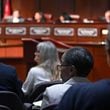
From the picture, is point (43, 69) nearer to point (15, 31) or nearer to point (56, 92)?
point (56, 92)

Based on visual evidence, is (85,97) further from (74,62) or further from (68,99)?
(74,62)

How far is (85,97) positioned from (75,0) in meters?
13.9

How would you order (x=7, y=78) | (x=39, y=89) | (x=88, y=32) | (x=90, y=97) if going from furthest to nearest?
(x=88, y=32) < (x=39, y=89) < (x=7, y=78) < (x=90, y=97)

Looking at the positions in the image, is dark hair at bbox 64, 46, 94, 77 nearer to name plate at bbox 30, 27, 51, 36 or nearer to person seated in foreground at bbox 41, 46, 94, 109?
person seated in foreground at bbox 41, 46, 94, 109

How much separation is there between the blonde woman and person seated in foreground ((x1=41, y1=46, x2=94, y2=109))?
5.58 feet

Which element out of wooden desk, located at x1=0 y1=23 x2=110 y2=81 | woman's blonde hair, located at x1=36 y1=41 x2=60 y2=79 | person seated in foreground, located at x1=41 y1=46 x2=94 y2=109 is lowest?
wooden desk, located at x1=0 y1=23 x2=110 y2=81

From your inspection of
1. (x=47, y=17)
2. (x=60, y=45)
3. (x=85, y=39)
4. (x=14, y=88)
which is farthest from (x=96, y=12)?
(x=14, y=88)

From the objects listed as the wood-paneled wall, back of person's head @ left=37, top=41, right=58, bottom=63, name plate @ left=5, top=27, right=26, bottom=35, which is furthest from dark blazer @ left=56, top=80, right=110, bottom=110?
the wood-paneled wall

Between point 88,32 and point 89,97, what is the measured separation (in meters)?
8.89

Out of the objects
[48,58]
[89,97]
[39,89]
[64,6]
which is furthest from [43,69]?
[64,6]

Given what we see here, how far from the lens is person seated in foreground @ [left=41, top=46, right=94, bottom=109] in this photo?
2943 millimetres

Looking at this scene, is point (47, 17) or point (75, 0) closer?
point (47, 17)

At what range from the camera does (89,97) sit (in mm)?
1872

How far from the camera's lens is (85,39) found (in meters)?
10.7
